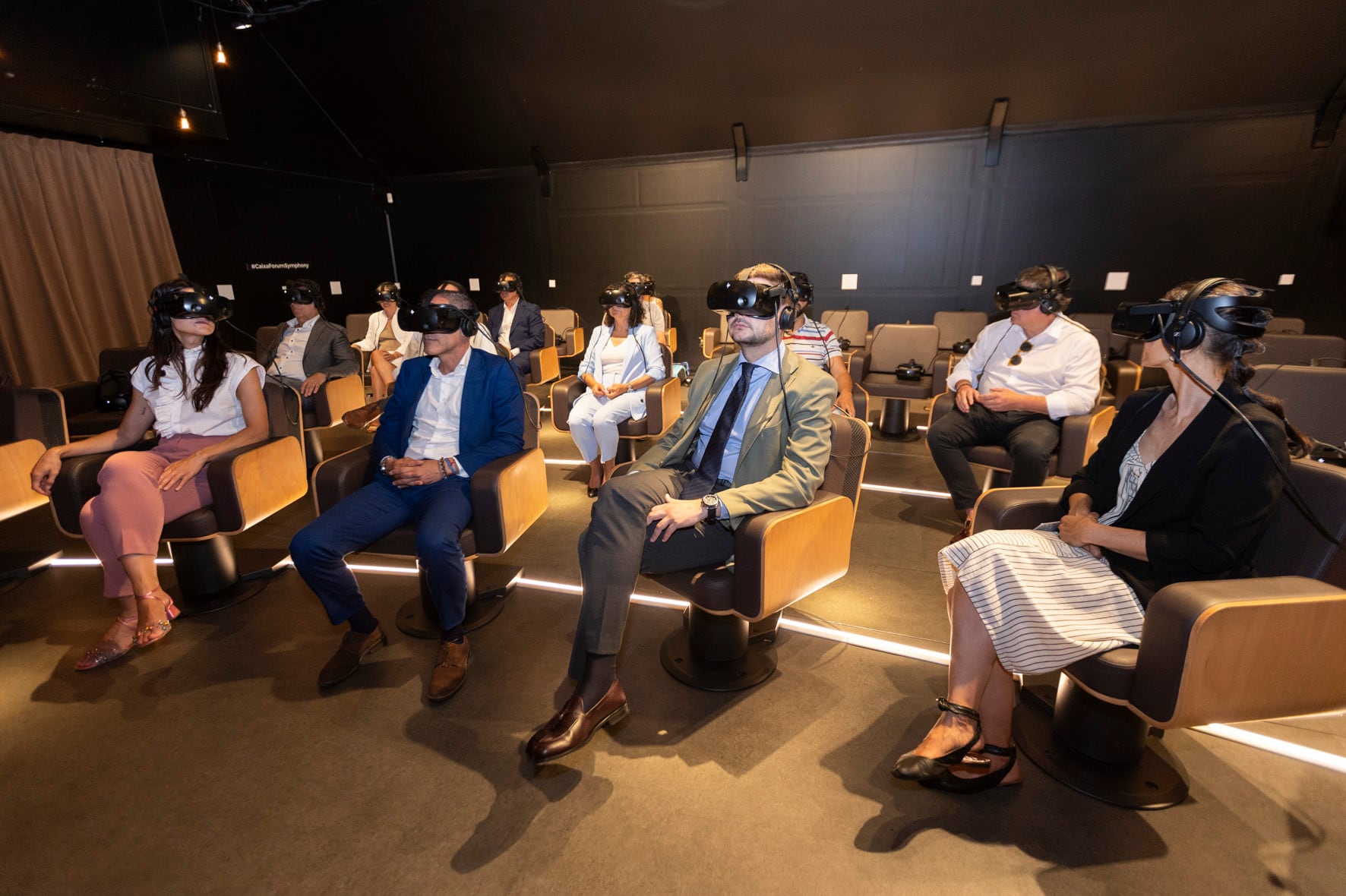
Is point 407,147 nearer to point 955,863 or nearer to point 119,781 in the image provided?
point 119,781

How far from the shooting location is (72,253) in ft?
17.7

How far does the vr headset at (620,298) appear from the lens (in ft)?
13.1

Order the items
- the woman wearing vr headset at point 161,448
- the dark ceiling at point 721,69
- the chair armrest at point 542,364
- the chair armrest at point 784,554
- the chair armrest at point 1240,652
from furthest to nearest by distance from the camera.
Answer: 1. the chair armrest at point 542,364
2. the dark ceiling at point 721,69
3. the woman wearing vr headset at point 161,448
4. the chair armrest at point 784,554
5. the chair armrest at point 1240,652

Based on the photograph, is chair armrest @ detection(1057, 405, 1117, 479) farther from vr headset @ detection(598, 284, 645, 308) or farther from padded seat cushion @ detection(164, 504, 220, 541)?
padded seat cushion @ detection(164, 504, 220, 541)

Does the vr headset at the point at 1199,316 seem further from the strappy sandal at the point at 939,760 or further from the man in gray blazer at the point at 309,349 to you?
the man in gray blazer at the point at 309,349

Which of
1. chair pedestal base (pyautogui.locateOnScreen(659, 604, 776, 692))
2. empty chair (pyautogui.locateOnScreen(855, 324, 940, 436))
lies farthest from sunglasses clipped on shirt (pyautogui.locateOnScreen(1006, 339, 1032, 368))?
chair pedestal base (pyautogui.locateOnScreen(659, 604, 776, 692))

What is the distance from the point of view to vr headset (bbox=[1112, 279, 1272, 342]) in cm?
140

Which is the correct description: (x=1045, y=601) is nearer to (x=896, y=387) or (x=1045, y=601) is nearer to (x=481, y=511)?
(x=481, y=511)

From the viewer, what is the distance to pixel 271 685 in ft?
6.97

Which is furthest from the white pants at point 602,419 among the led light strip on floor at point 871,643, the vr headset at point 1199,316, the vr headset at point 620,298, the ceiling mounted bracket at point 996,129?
the ceiling mounted bracket at point 996,129

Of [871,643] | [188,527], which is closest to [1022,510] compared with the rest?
[871,643]

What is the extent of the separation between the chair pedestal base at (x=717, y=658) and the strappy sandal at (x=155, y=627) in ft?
6.24

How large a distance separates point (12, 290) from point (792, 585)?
A: 6.90m

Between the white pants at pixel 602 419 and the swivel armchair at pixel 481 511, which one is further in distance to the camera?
the white pants at pixel 602 419
